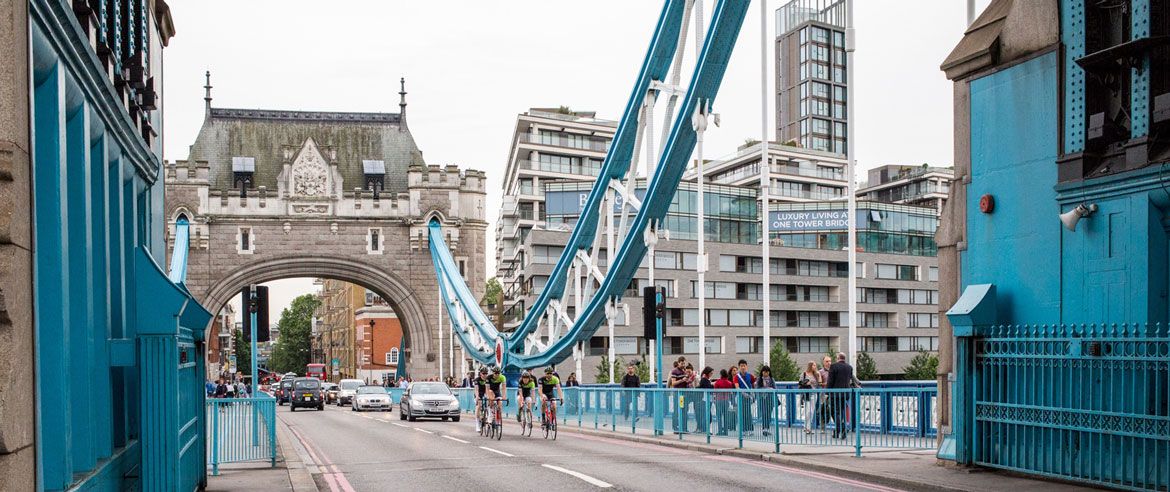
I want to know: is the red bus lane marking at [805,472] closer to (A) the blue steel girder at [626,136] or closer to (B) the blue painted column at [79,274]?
(B) the blue painted column at [79,274]

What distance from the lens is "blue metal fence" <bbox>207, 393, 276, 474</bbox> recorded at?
15.5m

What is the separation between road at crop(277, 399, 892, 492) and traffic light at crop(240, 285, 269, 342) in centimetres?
213

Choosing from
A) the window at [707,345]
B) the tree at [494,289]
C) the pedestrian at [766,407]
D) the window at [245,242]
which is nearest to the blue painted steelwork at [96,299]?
the pedestrian at [766,407]

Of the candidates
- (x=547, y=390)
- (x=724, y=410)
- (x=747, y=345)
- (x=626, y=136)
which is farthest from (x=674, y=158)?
(x=747, y=345)

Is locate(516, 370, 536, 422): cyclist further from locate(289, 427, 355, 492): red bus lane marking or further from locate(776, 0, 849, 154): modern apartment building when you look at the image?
locate(776, 0, 849, 154): modern apartment building

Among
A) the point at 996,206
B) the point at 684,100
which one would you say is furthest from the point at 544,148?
the point at 996,206

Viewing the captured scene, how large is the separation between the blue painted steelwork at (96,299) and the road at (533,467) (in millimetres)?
3569

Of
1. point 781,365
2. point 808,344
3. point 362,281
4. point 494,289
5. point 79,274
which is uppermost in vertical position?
point 79,274

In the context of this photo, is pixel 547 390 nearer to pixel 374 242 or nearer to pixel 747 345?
pixel 374 242

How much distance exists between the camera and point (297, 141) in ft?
203

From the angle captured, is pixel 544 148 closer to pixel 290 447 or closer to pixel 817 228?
pixel 817 228

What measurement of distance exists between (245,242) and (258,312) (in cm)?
3934

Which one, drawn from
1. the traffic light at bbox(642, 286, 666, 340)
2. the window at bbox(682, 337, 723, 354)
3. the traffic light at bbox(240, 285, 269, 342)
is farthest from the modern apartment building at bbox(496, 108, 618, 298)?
the traffic light at bbox(240, 285, 269, 342)

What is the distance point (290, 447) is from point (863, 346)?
63332 millimetres
